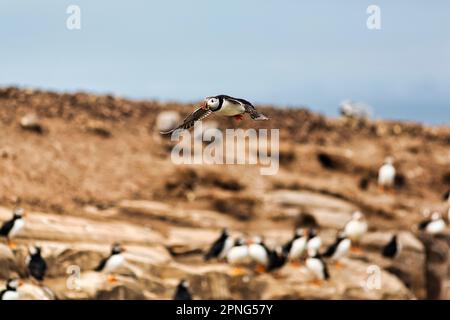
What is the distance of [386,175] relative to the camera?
1642 inches

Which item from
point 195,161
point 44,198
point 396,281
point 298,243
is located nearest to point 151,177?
point 195,161

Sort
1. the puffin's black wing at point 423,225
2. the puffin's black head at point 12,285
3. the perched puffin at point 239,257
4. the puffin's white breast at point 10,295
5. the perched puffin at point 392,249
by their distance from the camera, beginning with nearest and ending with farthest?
the puffin's white breast at point 10,295 → the puffin's black head at point 12,285 → the perched puffin at point 239,257 → the perched puffin at point 392,249 → the puffin's black wing at point 423,225

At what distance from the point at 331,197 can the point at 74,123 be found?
1016 cm

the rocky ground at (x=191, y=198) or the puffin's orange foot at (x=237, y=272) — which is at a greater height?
the rocky ground at (x=191, y=198)

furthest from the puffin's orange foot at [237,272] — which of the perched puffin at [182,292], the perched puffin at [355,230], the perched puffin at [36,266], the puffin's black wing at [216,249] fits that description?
the perched puffin at [36,266]

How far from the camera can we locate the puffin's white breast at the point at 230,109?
1548 cm

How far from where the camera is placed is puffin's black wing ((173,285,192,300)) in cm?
2809

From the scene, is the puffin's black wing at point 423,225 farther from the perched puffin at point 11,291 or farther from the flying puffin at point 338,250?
the perched puffin at point 11,291

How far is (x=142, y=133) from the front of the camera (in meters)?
39.9

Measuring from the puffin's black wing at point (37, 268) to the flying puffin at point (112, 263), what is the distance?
6.39 feet

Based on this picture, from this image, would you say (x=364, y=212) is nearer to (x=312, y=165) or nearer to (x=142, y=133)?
(x=312, y=165)

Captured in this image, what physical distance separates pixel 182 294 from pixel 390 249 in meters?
10.4

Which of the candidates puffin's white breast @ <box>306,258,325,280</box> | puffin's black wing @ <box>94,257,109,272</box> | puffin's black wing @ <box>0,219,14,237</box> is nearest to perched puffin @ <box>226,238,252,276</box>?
puffin's white breast @ <box>306,258,325,280</box>

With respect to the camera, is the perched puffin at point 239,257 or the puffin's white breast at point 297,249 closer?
the perched puffin at point 239,257
